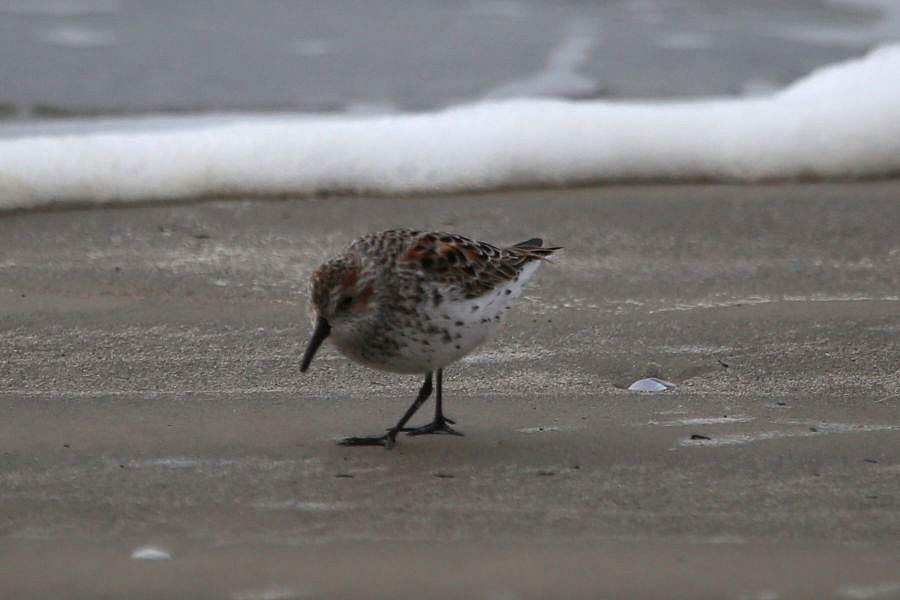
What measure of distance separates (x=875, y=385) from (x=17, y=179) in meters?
4.27

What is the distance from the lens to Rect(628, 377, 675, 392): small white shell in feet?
16.6

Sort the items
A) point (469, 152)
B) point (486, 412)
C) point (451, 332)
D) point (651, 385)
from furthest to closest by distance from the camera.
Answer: point (469, 152)
point (651, 385)
point (486, 412)
point (451, 332)

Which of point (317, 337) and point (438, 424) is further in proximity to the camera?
point (438, 424)

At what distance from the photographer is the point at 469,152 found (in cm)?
770

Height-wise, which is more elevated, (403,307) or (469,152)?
(469,152)

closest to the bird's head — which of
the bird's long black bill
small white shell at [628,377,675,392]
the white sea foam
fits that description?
the bird's long black bill

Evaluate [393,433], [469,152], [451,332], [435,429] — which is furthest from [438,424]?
[469,152]

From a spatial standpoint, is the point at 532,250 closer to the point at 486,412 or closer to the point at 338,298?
the point at 486,412

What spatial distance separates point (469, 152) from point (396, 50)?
3422 mm

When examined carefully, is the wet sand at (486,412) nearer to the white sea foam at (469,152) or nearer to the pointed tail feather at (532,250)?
the white sea foam at (469,152)

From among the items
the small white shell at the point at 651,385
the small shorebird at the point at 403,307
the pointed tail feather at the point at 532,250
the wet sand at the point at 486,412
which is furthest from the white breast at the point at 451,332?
the small white shell at the point at 651,385

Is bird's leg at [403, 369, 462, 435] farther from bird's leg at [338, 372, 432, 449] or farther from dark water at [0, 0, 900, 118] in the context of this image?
dark water at [0, 0, 900, 118]

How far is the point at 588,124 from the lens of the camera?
794cm

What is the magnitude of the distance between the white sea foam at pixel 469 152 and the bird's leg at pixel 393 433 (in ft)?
9.02
